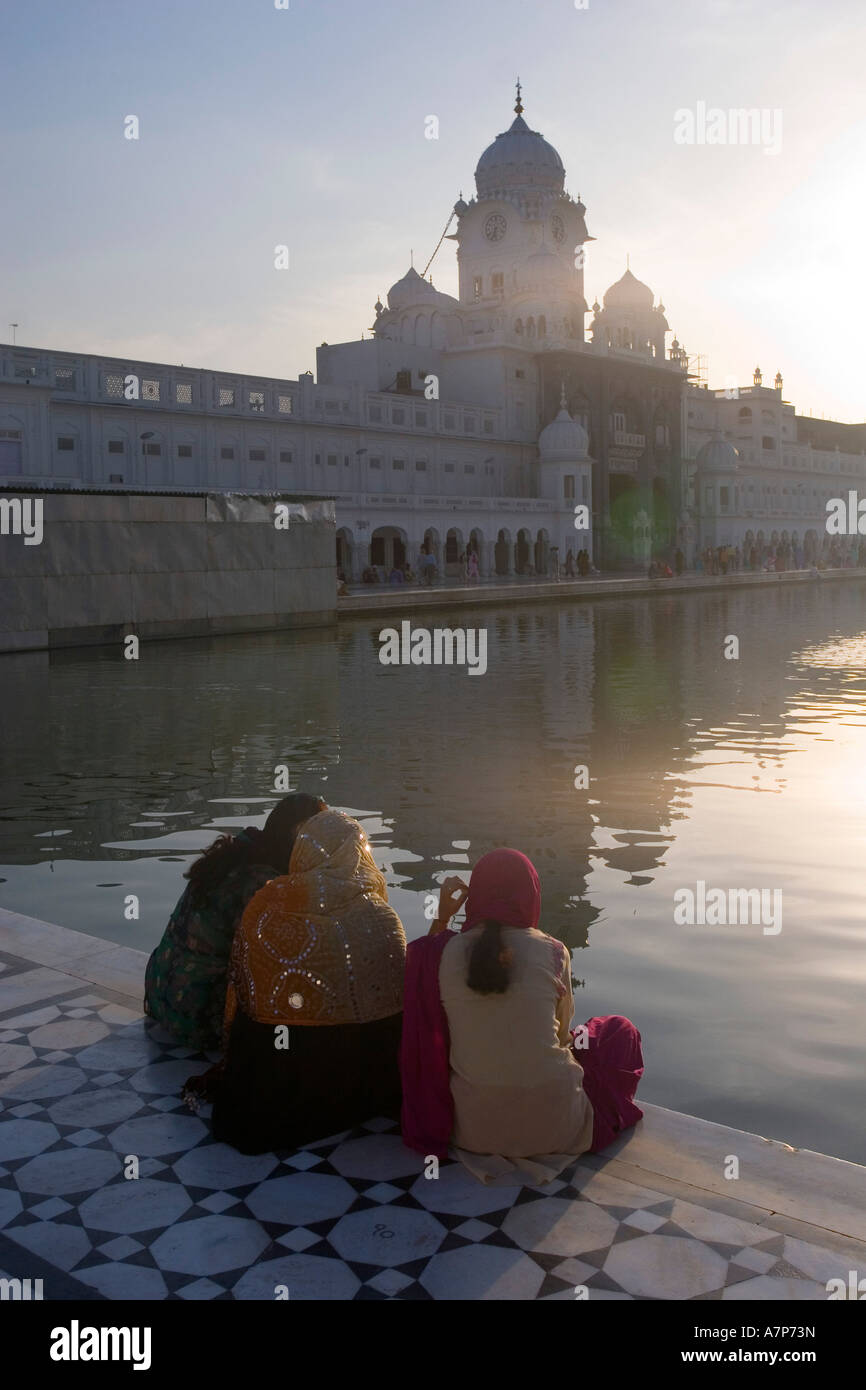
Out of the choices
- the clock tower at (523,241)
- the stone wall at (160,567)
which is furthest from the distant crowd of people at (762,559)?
the stone wall at (160,567)

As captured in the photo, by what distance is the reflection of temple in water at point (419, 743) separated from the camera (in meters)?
8.76

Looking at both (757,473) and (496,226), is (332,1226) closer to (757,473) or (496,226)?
(496,226)

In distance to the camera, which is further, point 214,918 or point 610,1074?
point 214,918

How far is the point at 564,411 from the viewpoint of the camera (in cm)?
6022

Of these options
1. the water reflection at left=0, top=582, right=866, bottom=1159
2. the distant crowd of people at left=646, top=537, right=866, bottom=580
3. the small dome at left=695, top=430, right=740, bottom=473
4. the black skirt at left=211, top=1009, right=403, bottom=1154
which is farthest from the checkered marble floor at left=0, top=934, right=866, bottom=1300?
the small dome at left=695, top=430, right=740, bottom=473

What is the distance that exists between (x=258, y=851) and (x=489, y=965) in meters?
1.29

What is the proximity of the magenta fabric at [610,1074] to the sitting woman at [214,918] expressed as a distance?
1.29 metres

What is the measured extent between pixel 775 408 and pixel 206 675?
70.9 meters

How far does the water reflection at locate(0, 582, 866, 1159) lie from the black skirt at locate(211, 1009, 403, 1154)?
3.83ft

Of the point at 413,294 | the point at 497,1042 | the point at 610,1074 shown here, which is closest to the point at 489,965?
the point at 497,1042

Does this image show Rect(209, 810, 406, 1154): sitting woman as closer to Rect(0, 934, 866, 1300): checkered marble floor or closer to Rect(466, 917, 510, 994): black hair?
Rect(0, 934, 866, 1300): checkered marble floor

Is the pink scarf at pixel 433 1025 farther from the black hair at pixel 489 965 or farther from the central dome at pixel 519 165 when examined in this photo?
the central dome at pixel 519 165

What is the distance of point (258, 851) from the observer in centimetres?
479

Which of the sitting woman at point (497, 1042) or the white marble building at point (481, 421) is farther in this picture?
the white marble building at point (481, 421)
